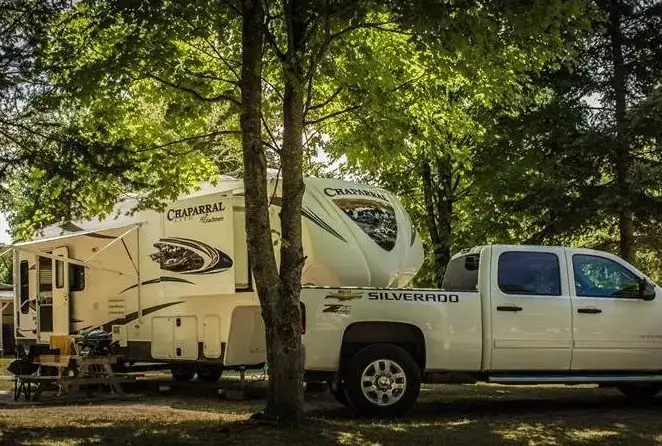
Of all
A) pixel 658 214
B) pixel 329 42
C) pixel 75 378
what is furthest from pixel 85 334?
pixel 658 214

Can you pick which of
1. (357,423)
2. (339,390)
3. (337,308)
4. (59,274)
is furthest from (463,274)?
(59,274)

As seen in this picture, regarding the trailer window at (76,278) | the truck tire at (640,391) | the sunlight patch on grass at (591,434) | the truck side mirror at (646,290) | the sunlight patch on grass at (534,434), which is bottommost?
the sunlight patch on grass at (591,434)

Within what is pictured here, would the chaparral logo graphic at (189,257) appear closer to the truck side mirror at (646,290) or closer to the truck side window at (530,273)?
the truck side window at (530,273)

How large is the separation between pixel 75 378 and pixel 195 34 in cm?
629

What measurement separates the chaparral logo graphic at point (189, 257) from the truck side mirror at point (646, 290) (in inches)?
216

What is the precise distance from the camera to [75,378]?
13062 mm

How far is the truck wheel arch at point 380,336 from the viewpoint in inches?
398

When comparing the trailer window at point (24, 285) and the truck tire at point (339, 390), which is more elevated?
the trailer window at point (24, 285)

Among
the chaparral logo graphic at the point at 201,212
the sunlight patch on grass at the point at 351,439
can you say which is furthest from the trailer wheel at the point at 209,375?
the sunlight patch on grass at the point at 351,439

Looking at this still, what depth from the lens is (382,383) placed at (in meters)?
9.94

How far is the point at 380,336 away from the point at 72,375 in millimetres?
5936

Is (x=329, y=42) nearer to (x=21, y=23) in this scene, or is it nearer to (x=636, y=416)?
(x=21, y=23)

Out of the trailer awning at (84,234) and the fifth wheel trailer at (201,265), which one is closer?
the fifth wheel trailer at (201,265)

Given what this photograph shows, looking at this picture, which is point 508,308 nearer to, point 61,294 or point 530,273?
point 530,273
